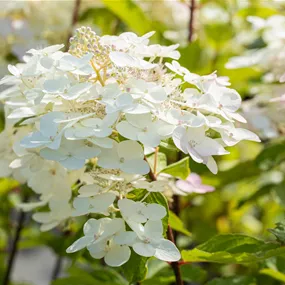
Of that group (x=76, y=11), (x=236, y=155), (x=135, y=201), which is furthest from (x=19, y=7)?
(x=135, y=201)

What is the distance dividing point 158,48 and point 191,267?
465mm

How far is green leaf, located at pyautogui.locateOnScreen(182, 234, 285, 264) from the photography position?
86 cm

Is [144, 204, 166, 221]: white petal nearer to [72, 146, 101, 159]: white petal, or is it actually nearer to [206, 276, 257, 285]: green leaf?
[72, 146, 101, 159]: white petal

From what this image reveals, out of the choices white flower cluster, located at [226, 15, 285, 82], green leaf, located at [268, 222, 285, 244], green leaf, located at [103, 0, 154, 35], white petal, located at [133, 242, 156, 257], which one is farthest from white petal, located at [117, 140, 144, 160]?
green leaf, located at [103, 0, 154, 35]

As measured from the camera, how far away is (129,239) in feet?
2.60

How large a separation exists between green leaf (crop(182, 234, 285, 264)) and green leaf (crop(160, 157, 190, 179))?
0.11 m

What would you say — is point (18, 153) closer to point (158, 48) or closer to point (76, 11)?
point (158, 48)

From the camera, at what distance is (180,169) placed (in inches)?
37.2

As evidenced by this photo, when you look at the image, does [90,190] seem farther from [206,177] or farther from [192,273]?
[206,177]

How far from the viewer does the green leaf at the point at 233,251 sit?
0.86m

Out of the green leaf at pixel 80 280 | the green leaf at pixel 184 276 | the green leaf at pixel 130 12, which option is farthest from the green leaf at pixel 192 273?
the green leaf at pixel 130 12

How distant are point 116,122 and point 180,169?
0.17 m

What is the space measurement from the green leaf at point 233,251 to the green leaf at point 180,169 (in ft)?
0.36

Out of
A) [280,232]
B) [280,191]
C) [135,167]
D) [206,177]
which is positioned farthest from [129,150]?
[206,177]
